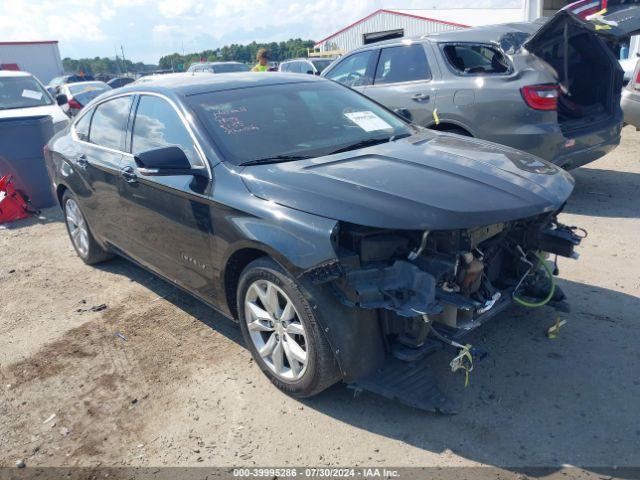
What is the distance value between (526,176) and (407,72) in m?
3.94

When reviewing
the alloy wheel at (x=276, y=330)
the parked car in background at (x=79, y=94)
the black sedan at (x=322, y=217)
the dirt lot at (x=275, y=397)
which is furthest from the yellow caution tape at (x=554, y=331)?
the parked car in background at (x=79, y=94)

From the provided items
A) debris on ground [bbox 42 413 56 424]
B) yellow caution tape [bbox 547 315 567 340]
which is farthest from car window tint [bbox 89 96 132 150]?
yellow caution tape [bbox 547 315 567 340]

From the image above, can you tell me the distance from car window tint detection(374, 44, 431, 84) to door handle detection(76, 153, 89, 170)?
3816 mm

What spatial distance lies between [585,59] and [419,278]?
5117 mm

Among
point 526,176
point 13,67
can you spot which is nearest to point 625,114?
point 526,176

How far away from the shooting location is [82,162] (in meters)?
4.70

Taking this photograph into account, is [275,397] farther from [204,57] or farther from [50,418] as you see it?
[204,57]

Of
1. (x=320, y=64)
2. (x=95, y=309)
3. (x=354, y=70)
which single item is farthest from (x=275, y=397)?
(x=320, y=64)

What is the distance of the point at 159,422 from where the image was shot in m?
3.07

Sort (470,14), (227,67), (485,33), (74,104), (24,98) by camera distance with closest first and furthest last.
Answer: (485,33), (24,98), (74,104), (227,67), (470,14)

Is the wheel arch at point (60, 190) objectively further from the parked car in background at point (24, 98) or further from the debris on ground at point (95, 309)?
the parked car in background at point (24, 98)

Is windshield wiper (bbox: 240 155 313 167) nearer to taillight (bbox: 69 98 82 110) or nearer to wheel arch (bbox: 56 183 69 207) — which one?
wheel arch (bbox: 56 183 69 207)

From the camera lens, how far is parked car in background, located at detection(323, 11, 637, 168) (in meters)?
5.57

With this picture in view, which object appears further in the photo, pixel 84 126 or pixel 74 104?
pixel 74 104
